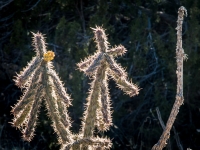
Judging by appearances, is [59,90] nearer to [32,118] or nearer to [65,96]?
[65,96]

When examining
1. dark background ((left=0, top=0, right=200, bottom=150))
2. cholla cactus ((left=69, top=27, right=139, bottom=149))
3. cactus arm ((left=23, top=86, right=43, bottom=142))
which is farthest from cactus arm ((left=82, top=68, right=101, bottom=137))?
dark background ((left=0, top=0, right=200, bottom=150))

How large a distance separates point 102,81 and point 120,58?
128 inches

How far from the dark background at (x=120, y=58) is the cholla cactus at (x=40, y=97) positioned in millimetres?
2753

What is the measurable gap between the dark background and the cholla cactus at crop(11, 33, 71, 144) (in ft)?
9.03

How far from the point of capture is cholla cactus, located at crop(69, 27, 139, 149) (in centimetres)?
217

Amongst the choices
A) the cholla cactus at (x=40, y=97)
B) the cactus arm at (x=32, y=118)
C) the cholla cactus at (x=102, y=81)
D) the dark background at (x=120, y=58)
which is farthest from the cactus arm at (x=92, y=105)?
the dark background at (x=120, y=58)

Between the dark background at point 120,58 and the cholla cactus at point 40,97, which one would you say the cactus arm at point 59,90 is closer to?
the cholla cactus at point 40,97

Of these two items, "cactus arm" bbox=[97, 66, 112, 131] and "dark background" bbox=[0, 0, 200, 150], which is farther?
"dark background" bbox=[0, 0, 200, 150]

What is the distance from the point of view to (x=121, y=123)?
5.46m

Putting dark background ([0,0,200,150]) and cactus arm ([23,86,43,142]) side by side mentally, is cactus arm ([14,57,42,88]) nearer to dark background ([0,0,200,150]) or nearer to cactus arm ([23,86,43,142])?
cactus arm ([23,86,43,142])

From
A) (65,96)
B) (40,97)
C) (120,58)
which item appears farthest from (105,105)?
(120,58)

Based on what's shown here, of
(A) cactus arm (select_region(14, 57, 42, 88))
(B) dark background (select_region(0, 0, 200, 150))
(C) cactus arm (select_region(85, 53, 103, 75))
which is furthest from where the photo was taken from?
(B) dark background (select_region(0, 0, 200, 150))

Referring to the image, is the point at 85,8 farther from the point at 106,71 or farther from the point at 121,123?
the point at 106,71

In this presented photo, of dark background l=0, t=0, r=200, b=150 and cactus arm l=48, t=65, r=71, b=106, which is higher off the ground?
dark background l=0, t=0, r=200, b=150
